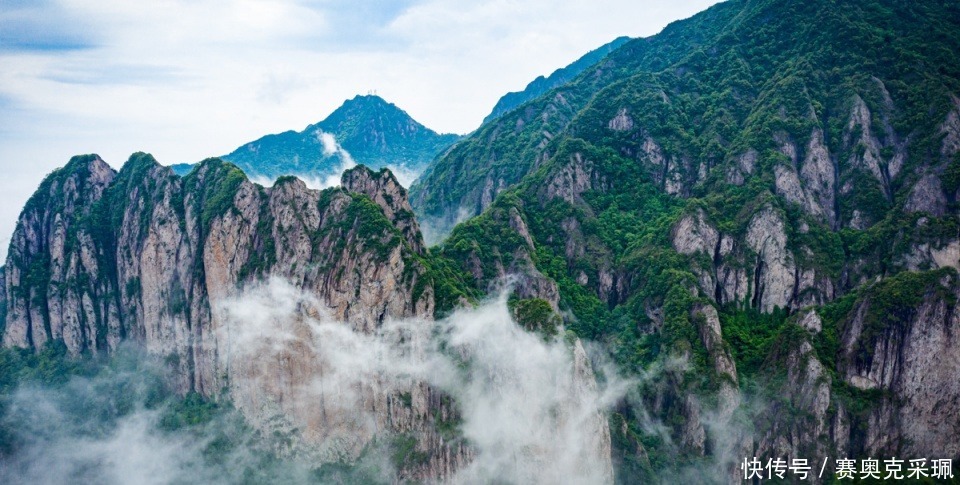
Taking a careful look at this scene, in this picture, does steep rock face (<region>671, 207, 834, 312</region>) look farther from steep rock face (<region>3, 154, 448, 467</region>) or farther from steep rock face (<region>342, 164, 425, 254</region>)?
steep rock face (<region>3, 154, 448, 467</region>)

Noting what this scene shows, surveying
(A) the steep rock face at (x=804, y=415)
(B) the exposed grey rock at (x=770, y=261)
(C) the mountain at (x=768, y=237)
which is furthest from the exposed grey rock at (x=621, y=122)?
(A) the steep rock face at (x=804, y=415)

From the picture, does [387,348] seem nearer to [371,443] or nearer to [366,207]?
[371,443]

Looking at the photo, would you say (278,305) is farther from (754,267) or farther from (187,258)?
(754,267)

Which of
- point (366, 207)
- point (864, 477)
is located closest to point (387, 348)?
point (366, 207)

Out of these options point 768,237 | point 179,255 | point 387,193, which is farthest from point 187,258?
point 768,237

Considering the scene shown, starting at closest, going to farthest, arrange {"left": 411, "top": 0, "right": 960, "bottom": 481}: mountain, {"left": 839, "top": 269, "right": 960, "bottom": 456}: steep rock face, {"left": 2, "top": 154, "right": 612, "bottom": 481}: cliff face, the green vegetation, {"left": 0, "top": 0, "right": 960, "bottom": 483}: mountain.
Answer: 1. {"left": 839, "top": 269, "right": 960, "bottom": 456}: steep rock face
2. {"left": 0, "top": 0, "right": 960, "bottom": 483}: mountain
3. {"left": 411, "top": 0, "right": 960, "bottom": 481}: mountain
4. the green vegetation
5. {"left": 2, "top": 154, "right": 612, "bottom": 481}: cliff face

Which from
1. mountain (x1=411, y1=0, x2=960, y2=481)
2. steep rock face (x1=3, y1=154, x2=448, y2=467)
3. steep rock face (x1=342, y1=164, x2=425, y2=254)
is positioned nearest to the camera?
mountain (x1=411, y1=0, x2=960, y2=481)

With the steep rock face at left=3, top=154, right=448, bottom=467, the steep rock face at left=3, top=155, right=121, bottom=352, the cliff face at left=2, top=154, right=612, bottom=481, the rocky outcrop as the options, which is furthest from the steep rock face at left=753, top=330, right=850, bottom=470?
the steep rock face at left=3, top=155, right=121, bottom=352

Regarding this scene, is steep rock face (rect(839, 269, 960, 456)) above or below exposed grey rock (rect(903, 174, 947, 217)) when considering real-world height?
below
